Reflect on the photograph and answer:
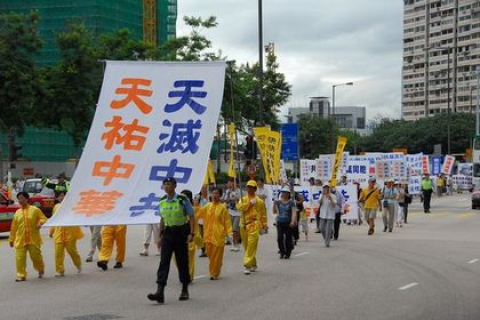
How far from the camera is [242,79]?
5725 centimetres

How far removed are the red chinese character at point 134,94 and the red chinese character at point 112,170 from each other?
2.82 feet

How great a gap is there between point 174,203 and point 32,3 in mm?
66215

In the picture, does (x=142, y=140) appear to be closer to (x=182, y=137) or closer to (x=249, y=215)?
(x=182, y=137)

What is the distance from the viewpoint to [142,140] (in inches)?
495

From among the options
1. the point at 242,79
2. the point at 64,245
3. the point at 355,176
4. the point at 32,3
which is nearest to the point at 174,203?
the point at 64,245

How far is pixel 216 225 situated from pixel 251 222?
118cm

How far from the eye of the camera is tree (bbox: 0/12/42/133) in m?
41.8

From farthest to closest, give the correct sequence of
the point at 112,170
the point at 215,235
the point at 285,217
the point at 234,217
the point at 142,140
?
the point at 234,217
the point at 285,217
the point at 215,235
the point at 142,140
the point at 112,170

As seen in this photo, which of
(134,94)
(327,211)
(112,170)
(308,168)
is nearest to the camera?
(112,170)

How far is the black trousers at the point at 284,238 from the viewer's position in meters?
17.1

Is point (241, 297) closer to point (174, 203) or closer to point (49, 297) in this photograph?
point (174, 203)

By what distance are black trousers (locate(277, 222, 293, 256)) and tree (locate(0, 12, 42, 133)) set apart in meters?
27.1

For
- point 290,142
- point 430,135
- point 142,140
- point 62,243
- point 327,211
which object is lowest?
point 62,243

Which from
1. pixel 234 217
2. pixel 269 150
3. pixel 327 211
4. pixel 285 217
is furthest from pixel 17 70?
pixel 285 217
